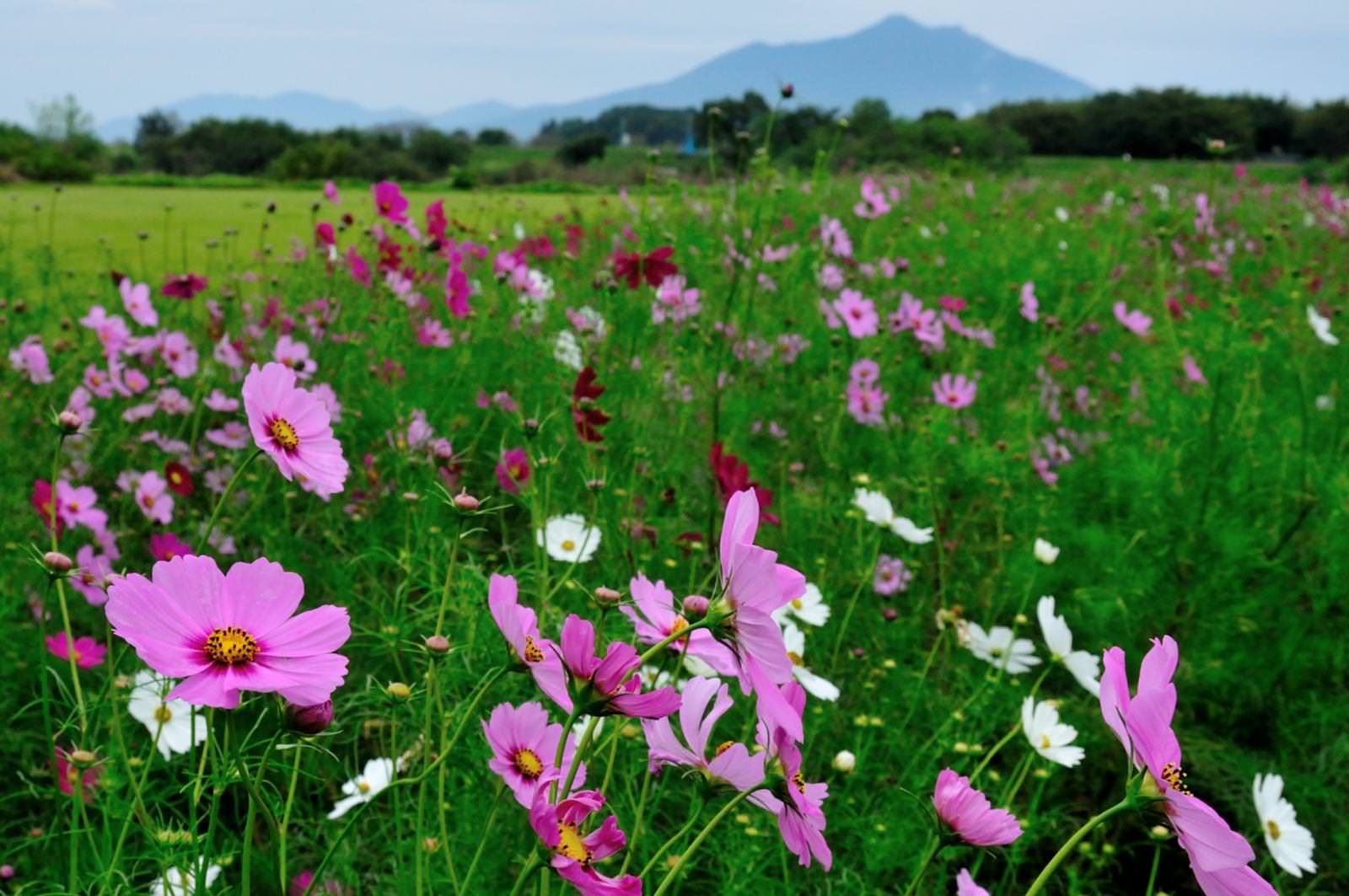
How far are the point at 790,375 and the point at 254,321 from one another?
3.80ft

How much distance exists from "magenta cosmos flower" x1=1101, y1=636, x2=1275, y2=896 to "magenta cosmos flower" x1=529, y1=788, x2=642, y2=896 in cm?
20

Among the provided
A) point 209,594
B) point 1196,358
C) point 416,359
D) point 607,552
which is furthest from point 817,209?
point 209,594

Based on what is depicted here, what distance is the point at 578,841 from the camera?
441mm

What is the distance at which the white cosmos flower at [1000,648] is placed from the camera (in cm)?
113

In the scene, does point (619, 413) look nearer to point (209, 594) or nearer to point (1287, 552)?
point (1287, 552)

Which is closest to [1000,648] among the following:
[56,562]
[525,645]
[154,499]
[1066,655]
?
[1066,655]

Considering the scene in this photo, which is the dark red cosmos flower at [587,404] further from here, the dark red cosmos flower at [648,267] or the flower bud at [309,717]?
the flower bud at [309,717]

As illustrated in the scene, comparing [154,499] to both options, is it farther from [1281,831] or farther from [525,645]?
[1281,831]

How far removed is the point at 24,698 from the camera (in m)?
1.25

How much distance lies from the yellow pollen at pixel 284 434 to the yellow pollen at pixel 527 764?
219mm

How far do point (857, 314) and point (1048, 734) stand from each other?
1051 millimetres

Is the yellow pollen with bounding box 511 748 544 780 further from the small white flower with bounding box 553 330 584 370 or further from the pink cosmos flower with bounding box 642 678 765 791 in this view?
the small white flower with bounding box 553 330 584 370

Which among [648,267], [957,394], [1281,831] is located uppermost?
[648,267]

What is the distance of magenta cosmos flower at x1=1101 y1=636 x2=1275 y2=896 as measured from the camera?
0.39 metres
